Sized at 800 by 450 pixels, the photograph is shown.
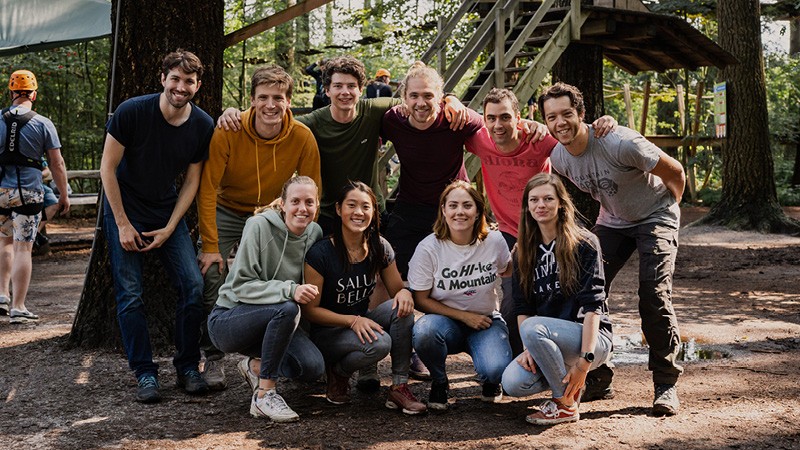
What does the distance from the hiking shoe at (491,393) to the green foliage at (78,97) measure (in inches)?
574

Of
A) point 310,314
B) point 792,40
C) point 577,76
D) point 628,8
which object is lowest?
point 310,314

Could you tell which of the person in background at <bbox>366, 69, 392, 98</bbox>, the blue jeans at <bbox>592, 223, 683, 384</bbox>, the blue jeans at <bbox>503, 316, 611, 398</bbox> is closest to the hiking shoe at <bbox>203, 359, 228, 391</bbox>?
the blue jeans at <bbox>503, 316, 611, 398</bbox>

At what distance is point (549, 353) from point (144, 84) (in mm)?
3272

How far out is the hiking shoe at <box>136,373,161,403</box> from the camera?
4.44 meters

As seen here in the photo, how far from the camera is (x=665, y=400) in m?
4.23

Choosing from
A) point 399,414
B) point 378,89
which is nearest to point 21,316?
point 399,414

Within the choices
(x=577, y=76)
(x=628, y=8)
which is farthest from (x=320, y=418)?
(x=628, y=8)

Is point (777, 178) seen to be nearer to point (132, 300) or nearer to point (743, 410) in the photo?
point (743, 410)

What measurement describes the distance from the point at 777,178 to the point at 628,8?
1181 centimetres

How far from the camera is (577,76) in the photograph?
1102 cm

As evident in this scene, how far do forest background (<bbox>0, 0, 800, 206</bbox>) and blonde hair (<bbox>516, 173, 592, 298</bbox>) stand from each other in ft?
39.3

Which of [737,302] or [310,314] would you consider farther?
[737,302]

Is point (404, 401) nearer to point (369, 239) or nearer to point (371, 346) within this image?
point (371, 346)

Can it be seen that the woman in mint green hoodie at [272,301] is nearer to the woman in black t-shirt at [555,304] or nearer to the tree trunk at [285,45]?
the woman in black t-shirt at [555,304]
